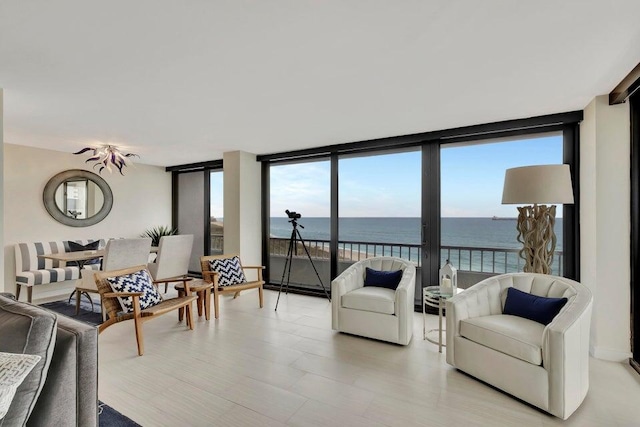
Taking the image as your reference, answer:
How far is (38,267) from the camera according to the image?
4605mm

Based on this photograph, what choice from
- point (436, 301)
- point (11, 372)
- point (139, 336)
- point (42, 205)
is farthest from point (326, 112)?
point (42, 205)

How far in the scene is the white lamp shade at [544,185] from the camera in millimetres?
2525

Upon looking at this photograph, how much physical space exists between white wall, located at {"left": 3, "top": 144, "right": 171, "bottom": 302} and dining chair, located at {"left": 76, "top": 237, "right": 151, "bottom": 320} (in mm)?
1496

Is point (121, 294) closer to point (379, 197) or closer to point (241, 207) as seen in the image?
point (241, 207)

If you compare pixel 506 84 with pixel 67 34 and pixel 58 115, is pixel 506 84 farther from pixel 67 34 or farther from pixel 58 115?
pixel 58 115

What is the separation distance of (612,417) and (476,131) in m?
2.91

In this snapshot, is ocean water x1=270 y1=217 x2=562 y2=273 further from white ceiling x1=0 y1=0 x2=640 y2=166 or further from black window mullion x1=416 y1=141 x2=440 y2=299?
white ceiling x1=0 y1=0 x2=640 y2=166

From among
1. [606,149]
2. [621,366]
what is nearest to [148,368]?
[621,366]

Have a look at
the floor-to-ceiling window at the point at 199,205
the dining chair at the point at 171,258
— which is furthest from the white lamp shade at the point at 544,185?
the floor-to-ceiling window at the point at 199,205

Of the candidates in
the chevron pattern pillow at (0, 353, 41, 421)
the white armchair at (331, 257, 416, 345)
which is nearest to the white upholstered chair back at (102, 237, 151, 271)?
the white armchair at (331, 257, 416, 345)

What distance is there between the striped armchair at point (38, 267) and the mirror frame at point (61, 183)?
44cm

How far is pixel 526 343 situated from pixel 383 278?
63.9 inches

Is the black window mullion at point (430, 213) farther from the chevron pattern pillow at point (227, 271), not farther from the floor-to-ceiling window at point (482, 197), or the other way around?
the chevron pattern pillow at point (227, 271)

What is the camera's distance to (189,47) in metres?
2.01
